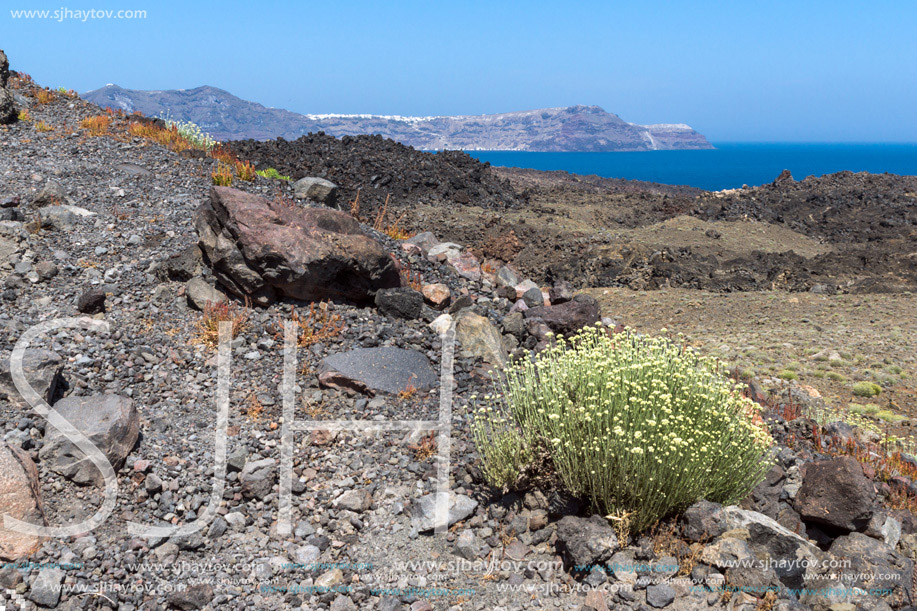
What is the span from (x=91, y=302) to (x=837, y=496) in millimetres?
7125

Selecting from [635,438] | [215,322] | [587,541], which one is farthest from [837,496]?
[215,322]

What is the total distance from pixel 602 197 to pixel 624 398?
30618 mm

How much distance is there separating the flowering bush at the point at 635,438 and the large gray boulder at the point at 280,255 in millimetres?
2898

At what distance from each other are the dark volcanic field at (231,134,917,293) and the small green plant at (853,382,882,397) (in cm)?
716

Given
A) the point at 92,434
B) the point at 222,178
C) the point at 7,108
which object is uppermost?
the point at 7,108

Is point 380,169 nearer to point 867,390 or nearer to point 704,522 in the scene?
point 867,390

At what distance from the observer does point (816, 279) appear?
54.7ft

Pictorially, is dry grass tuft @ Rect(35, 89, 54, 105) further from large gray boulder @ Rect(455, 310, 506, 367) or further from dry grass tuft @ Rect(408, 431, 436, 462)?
dry grass tuft @ Rect(408, 431, 436, 462)

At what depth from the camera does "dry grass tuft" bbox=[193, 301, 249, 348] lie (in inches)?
249

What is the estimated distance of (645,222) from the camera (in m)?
27.8

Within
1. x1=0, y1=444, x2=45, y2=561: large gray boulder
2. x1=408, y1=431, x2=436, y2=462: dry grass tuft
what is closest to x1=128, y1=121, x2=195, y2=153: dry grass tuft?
x1=0, y1=444, x2=45, y2=561: large gray boulder

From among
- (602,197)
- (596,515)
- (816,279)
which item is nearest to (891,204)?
(602,197)

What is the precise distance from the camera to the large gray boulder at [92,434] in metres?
4.55

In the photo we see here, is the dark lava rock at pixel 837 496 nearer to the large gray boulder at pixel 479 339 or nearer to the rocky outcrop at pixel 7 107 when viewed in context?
the large gray boulder at pixel 479 339
